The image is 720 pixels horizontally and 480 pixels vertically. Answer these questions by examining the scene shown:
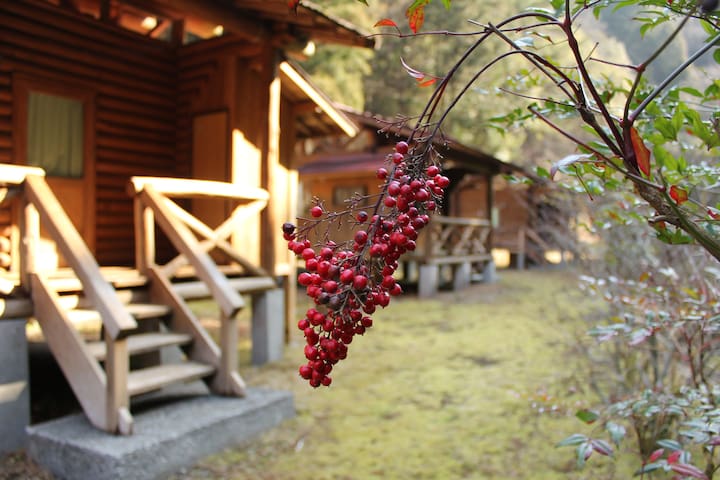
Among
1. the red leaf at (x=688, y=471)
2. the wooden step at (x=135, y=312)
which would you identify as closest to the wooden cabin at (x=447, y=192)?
the wooden step at (x=135, y=312)

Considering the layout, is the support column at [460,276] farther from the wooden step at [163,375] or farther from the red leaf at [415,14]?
the red leaf at [415,14]

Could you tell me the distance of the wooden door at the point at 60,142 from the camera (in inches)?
257

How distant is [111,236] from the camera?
759cm

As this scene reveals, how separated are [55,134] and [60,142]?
11cm

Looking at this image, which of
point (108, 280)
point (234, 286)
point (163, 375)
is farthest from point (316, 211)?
point (234, 286)

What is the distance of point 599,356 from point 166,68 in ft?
23.3

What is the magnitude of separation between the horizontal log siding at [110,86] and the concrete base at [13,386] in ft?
9.92

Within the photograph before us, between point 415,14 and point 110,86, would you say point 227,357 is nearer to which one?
point 415,14

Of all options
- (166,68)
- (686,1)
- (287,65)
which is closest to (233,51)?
(287,65)

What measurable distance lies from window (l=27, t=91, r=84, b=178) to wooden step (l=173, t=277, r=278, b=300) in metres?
2.31

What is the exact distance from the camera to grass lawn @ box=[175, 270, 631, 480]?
13.7ft

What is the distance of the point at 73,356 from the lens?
4141 millimetres

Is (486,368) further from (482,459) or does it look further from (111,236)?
(111,236)

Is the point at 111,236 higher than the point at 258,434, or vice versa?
the point at 111,236
